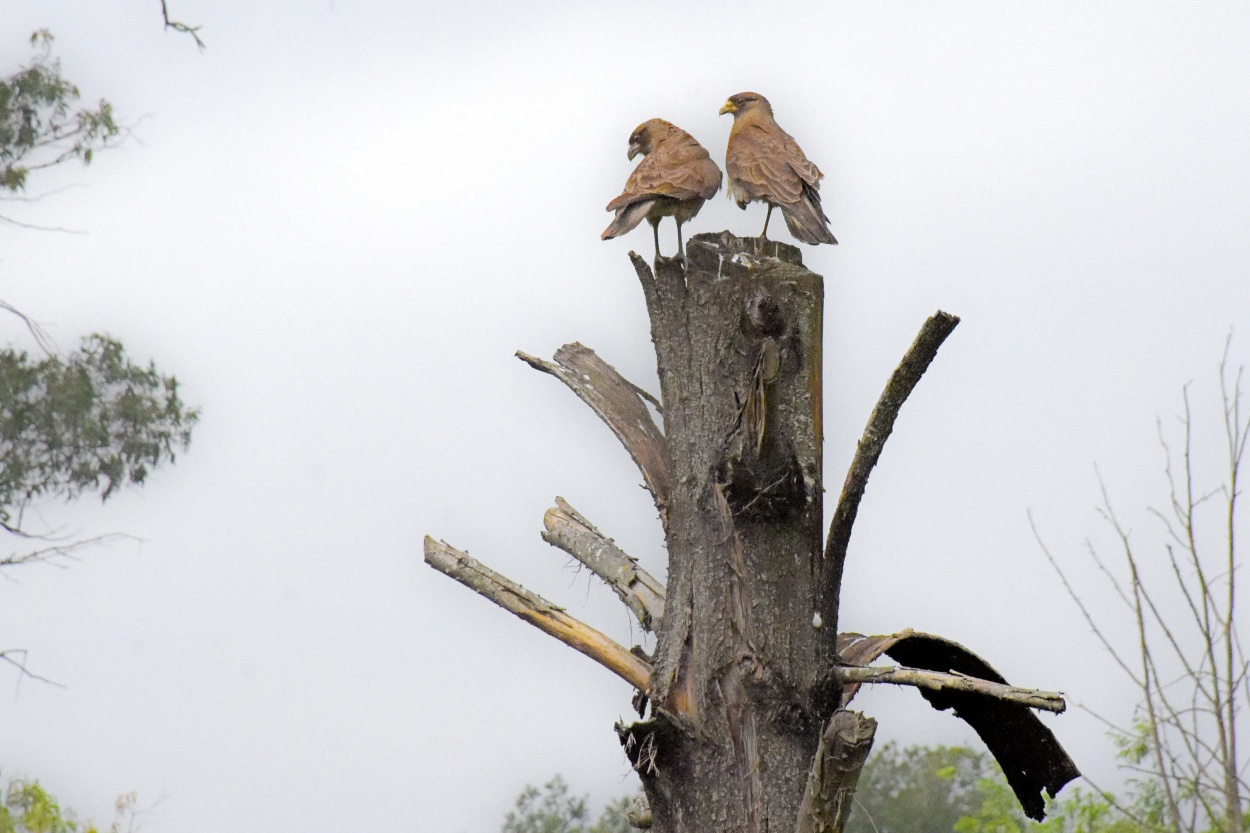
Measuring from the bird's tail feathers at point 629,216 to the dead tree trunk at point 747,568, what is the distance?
0.56 metres

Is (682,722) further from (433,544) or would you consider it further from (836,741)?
(433,544)

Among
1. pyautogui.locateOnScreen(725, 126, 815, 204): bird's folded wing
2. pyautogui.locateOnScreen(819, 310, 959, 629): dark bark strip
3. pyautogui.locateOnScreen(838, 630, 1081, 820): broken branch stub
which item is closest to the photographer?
pyautogui.locateOnScreen(819, 310, 959, 629): dark bark strip

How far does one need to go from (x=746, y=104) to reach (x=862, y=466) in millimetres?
2632

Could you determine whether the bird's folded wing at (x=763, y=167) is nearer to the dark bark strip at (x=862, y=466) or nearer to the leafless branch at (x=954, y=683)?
the dark bark strip at (x=862, y=466)

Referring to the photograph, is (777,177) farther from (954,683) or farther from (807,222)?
(954,683)

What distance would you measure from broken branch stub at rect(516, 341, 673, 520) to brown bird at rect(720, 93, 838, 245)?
795mm

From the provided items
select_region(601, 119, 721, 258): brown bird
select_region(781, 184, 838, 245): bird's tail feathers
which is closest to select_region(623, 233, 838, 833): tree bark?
select_region(781, 184, 838, 245): bird's tail feathers

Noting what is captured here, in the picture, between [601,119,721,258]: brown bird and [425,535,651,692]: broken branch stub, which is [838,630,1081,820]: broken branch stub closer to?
[425,535,651,692]: broken branch stub


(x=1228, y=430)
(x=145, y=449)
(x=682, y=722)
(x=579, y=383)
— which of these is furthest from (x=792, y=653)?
(x=145, y=449)

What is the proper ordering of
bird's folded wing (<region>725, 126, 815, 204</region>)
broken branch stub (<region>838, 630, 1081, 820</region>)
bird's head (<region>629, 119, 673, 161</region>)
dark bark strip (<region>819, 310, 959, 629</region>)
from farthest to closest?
1. bird's head (<region>629, 119, 673, 161</region>)
2. bird's folded wing (<region>725, 126, 815, 204</region>)
3. broken branch stub (<region>838, 630, 1081, 820</region>)
4. dark bark strip (<region>819, 310, 959, 629</region>)

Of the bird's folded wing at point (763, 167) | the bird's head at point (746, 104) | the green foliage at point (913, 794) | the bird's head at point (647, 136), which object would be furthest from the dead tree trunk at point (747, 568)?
the green foliage at point (913, 794)

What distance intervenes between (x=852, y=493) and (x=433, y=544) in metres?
1.37

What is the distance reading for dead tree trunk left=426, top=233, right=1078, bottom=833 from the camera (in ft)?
10.6

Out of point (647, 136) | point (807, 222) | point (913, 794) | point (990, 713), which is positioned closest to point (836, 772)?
point (990, 713)
